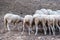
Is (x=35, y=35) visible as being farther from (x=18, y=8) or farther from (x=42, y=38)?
(x=18, y=8)

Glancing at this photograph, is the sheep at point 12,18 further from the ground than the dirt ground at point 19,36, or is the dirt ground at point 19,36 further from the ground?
the sheep at point 12,18

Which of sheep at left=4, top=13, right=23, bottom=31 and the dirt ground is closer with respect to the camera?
the dirt ground

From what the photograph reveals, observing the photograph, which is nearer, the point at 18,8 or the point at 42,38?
the point at 42,38

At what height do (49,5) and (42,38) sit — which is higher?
(49,5)

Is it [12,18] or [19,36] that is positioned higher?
[12,18]

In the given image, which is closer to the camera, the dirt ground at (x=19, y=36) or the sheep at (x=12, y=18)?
the dirt ground at (x=19, y=36)

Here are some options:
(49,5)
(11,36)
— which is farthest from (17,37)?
(49,5)

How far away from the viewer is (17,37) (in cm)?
838

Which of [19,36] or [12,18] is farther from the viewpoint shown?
[12,18]

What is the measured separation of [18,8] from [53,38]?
21.5 ft

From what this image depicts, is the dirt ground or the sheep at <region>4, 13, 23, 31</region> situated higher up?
the sheep at <region>4, 13, 23, 31</region>

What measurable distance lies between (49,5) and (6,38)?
25.6 feet

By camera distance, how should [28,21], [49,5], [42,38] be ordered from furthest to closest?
[49,5] → [28,21] → [42,38]

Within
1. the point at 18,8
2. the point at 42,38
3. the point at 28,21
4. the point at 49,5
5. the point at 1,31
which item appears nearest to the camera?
the point at 42,38
